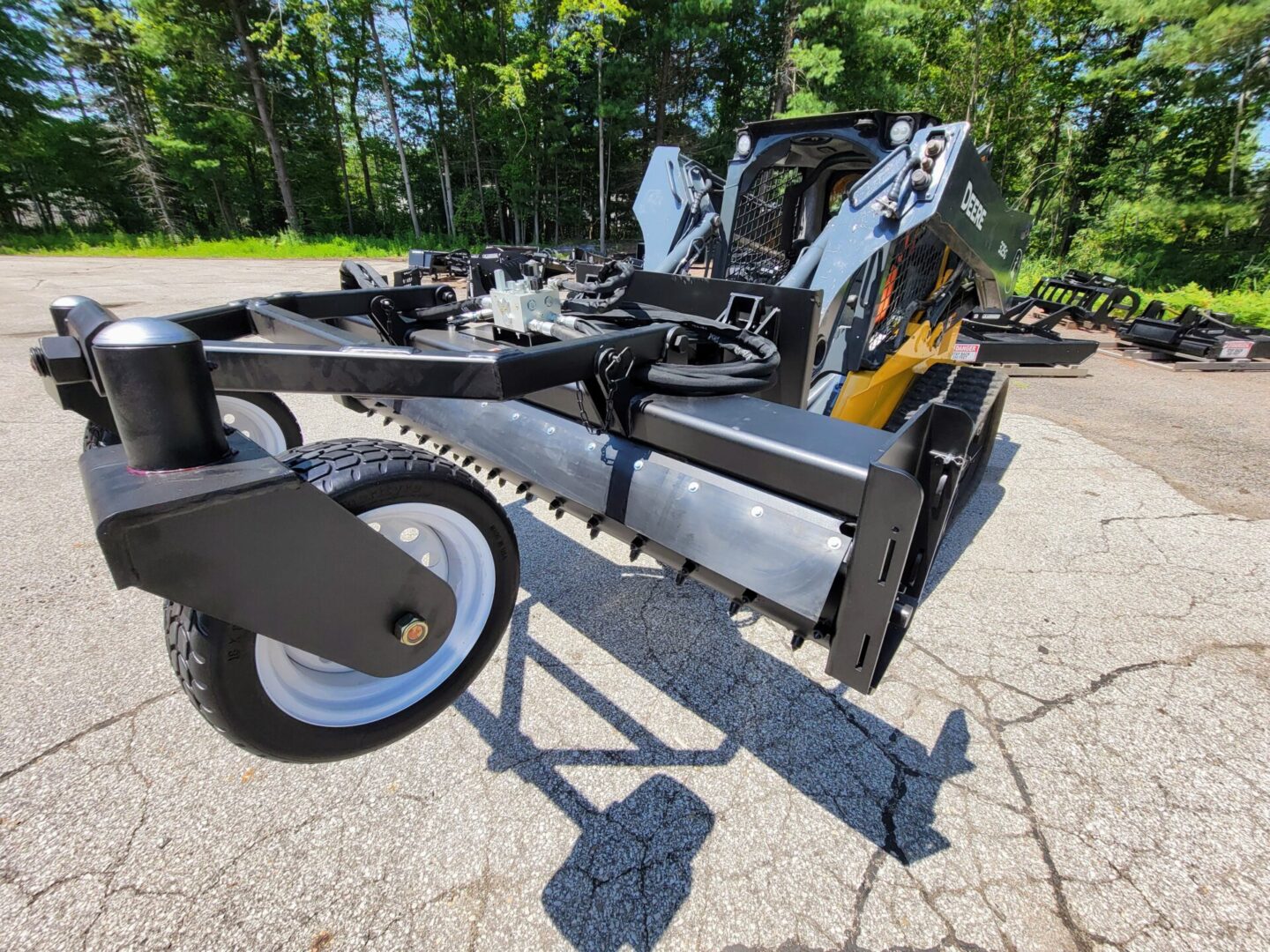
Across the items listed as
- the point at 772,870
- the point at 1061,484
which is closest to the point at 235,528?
the point at 772,870

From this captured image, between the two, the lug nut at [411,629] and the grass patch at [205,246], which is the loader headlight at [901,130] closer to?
the lug nut at [411,629]

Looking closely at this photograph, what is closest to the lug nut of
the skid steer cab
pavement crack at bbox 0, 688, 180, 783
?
the skid steer cab

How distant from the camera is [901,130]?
3330 millimetres

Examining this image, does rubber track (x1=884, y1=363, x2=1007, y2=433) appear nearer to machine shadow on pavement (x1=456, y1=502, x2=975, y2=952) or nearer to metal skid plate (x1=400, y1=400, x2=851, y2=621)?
machine shadow on pavement (x1=456, y1=502, x2=975, y2=952)

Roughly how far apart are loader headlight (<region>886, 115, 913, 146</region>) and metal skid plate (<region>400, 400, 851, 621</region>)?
8.83 ft

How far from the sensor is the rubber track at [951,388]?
391 centimetres

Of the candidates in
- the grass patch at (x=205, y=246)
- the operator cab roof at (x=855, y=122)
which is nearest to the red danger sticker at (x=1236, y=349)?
the operator cab roof at (x=855, y=122)

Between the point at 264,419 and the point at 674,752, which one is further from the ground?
the point at 264,419

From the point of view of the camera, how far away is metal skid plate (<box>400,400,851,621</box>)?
1.58 m

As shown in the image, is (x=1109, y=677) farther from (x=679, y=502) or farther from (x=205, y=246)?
(x=205, y=246)

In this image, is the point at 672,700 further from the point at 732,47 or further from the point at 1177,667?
the point at 732,47

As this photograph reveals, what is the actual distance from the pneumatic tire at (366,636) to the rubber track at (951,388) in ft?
10.4

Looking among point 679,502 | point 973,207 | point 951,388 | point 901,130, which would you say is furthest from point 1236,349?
point 679,502

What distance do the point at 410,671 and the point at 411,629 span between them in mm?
182
